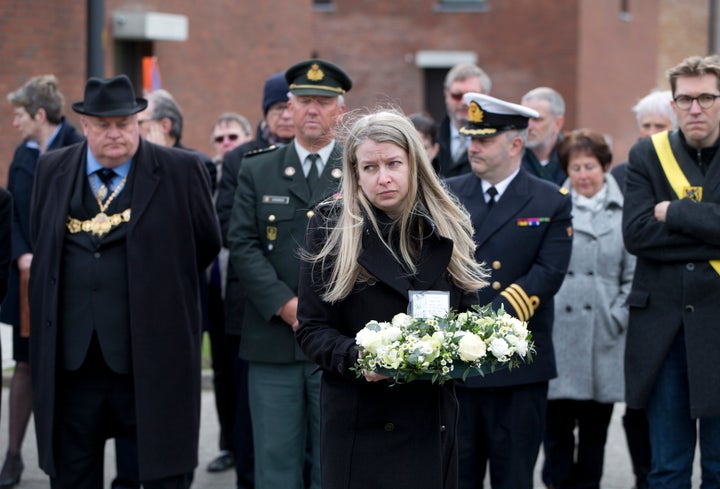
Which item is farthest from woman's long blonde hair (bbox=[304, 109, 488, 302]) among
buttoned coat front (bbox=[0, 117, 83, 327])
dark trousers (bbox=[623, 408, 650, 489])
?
buttoned coat front (bbox=[0, 117, 83, 327])

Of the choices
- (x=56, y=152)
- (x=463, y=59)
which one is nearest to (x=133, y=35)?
(x=56, y=152)

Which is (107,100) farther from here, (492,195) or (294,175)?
(492,195)

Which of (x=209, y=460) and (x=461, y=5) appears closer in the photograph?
(x=209, y=460)

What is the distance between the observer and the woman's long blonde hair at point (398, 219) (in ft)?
13.2

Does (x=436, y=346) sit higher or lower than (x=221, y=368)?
higher

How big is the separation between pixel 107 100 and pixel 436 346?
2487mm

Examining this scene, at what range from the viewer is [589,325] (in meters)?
6.57

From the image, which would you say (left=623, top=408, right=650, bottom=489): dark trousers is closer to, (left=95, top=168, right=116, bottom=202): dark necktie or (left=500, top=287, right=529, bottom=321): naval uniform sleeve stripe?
(left=500, top=287, right=529, bottom=321): naval uniform sleeve stripe

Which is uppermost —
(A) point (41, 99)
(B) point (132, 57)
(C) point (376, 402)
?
(B) point (132, 57)

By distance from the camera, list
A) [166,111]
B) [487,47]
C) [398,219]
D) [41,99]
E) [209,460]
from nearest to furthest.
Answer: [398,219] → [166,111] → [41,99] → [209,460] → [487,47]

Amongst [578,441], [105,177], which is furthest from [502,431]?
[105,177]

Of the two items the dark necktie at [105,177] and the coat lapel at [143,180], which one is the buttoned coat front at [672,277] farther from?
the dark necktie at [105,177]

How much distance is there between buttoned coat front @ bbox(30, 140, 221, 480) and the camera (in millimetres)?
5250

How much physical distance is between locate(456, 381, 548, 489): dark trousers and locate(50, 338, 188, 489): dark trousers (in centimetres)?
164
